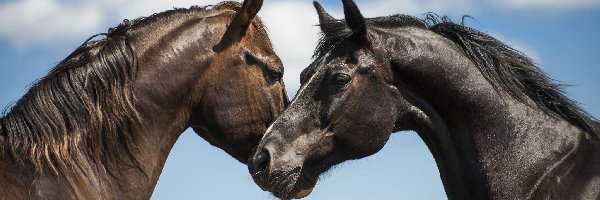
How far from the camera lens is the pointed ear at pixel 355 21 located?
762cm

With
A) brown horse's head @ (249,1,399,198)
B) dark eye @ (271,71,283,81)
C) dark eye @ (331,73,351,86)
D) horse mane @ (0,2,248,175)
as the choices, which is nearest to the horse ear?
dark eye @ (271,71,283,81)

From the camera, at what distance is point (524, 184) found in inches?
286

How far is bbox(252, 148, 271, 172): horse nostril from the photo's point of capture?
25.3ft

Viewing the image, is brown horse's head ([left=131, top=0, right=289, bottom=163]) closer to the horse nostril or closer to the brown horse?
the brown horse

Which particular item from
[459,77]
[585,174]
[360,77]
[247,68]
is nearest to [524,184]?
[585,174]

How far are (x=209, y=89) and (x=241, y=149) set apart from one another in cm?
67

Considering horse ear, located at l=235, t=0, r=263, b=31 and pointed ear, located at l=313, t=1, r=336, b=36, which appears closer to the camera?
pointed ear, located at l=313, t=1, r=336, b=36

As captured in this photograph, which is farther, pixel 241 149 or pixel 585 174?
pixel 241 149

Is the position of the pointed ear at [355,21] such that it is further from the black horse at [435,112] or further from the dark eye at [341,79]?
the dark eye at [341,79]

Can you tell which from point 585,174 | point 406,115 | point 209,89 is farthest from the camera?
point 209,89

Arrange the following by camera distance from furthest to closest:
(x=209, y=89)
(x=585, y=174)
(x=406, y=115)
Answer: (x=209, y=89) < (x=406, y=115) < (x=585, y=174)

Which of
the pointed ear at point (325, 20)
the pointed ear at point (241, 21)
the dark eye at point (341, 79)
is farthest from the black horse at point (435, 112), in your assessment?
the pointed ear at point (241, 21)

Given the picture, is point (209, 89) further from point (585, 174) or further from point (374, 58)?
point (585, 174)

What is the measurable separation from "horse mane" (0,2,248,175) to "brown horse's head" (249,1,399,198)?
→ 111 centimetres
